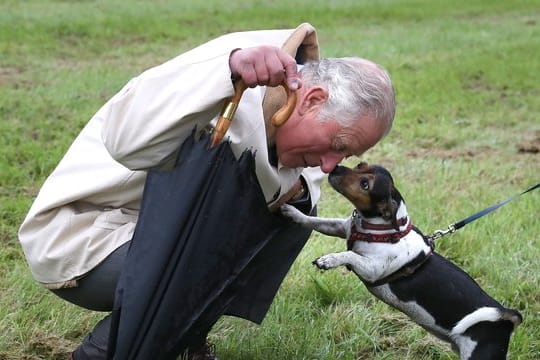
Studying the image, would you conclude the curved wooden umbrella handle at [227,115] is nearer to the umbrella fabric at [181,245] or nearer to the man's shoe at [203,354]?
the umbrella fabric at [181,245]

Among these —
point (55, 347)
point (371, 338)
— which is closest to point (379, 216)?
point (371, 338)

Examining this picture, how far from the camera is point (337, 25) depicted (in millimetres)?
13984

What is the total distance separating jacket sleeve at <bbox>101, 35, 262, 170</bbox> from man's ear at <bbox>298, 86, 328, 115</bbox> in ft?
0.97

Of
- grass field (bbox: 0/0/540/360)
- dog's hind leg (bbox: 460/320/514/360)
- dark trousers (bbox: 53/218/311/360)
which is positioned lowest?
grass field (bbox: 0/0/540/360)

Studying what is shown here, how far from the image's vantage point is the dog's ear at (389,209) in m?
2.78

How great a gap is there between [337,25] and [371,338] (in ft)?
37.1

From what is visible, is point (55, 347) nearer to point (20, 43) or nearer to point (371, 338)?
point (371, 338)

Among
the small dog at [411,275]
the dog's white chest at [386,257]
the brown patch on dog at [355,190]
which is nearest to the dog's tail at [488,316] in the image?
the small dog at [411,275]

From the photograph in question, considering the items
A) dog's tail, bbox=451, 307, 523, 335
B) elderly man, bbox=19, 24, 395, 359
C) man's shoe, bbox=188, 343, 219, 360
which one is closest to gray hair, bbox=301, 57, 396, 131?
elderly man, bbox=19, 24, 395, 359

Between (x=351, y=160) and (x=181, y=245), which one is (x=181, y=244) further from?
(x=351, y=160)

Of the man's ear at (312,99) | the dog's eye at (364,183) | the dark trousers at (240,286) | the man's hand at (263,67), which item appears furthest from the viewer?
the dog's eye at (364,183)

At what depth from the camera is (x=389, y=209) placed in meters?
→ 2.78

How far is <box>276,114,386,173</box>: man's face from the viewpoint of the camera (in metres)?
2.33

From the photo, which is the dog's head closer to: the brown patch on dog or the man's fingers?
the brown patch on dog
